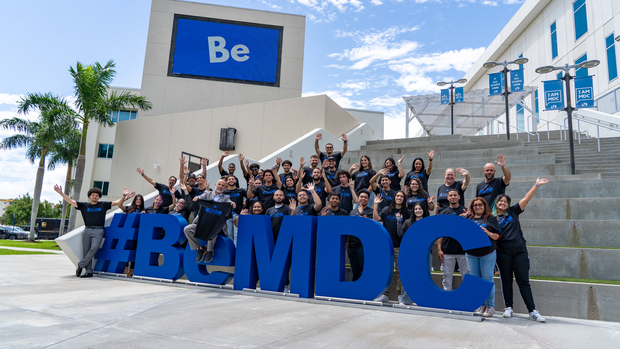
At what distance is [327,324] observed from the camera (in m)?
4.67

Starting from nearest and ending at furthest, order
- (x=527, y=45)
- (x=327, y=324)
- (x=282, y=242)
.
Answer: (x=327, y=324), (x=282, y=242), (x=527, y=45)

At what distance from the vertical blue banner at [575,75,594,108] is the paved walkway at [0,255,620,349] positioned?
12632mm

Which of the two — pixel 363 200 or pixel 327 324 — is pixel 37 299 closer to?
pixel 327 324

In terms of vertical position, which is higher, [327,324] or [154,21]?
[154,21]

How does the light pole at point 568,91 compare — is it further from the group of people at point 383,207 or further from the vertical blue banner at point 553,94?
the group of people at point 383,207

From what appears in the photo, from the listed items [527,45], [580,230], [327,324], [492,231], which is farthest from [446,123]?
[327,324]

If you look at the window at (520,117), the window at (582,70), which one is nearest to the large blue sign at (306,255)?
the window at (582,70)

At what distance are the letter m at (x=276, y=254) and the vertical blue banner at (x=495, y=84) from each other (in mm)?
16280

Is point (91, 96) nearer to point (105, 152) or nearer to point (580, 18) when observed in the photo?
point (105, 152)

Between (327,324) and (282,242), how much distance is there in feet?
7.60

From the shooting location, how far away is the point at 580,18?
2452 cm

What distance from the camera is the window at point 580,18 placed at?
2402cm

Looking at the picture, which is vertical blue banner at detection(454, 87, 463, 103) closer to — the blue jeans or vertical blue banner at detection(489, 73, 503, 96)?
vertical blue banner at detection(489, 73, 503, 96)

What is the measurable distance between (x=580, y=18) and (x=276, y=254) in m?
27.1
